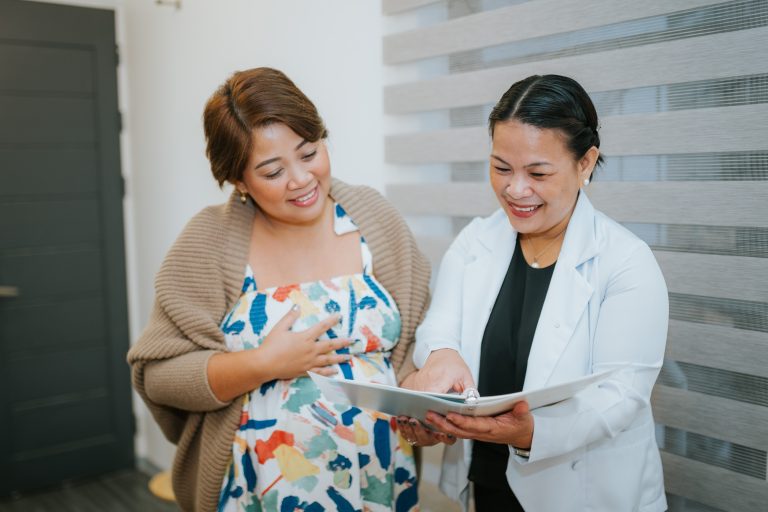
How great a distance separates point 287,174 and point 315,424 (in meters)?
0.55

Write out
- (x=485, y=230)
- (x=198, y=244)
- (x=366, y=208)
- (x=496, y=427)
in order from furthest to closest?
(x=366, y=208) < (x=198, y=244) < (x=485, y=230) < (x=496, y=427)

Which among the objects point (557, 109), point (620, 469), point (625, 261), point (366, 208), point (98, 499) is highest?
point (557, 109)

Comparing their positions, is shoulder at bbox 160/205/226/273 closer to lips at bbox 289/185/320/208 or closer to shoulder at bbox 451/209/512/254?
lips at bbox 289/185/320/208

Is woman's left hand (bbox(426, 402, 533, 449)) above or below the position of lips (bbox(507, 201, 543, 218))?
below

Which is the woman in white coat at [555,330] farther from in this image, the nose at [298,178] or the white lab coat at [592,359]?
the nose at [298,178]

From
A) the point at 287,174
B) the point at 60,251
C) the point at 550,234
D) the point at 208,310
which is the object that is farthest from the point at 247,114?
the point at 60,251

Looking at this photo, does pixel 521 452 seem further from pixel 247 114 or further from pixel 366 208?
pixel 247 114

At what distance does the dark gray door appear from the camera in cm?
329

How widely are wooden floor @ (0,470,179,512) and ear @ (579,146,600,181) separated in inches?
107

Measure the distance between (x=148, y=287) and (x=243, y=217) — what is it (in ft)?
7.17

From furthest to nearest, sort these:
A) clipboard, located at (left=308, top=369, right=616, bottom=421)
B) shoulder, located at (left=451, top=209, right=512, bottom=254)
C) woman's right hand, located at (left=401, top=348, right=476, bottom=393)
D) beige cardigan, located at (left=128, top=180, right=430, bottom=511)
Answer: beige cardigan, located at (left=128, top=180, right=430, bottom=511) < shoulder, located at (left=451, top=209, right=512, bottom=254) < woman's right hand, located at (left=401, top=348, right=476, bottom=393) < clipboard, located at (left=308, top=369, right=616, bottom=421)

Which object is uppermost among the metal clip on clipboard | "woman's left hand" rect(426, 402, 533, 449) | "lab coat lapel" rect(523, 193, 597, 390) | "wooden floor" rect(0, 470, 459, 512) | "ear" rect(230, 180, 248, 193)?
"ear" rect(230, 180, 248, 193)

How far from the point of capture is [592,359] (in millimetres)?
1227

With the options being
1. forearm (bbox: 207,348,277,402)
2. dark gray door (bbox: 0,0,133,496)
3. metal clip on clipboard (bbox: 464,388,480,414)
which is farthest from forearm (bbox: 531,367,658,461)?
dark gray door (bbox: 0,0,133,496)
